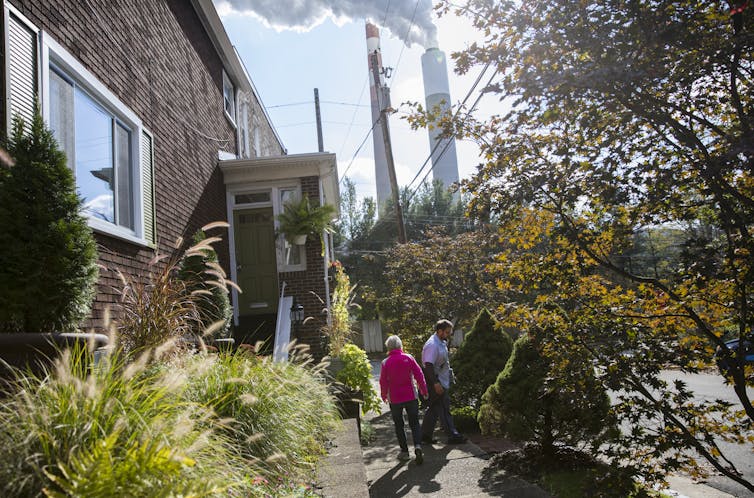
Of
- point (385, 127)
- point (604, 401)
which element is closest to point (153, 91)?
point (604, 401)

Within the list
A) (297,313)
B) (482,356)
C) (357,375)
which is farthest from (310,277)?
(482,356)

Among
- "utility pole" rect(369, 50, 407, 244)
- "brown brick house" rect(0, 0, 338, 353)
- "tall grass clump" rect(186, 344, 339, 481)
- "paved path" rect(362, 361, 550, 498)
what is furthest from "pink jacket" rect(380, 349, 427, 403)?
"utility pole" rect(369, 50, 407, 244)

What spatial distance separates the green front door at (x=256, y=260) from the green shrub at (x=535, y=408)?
6.72m

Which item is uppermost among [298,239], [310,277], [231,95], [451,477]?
[231,95]

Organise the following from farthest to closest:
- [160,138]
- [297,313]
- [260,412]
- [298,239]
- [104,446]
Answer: [298,239] → [297,313] → [160,138] → [260,412] → [104,446]

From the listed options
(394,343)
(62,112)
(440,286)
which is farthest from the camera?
(440,286)

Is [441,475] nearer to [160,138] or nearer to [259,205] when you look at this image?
[160,138]

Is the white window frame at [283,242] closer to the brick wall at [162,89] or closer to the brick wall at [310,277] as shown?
the brick wall at [310,277]

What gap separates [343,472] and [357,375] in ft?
14.7

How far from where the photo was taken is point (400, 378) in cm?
756

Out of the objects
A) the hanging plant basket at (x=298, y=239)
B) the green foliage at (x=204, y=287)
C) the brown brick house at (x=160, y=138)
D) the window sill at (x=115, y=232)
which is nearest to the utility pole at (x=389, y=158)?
the brown brick house at (x=160, y=138)

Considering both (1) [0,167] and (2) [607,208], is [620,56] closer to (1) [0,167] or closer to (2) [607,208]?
(2) [607,208]

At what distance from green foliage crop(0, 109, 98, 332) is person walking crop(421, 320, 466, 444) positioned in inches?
202

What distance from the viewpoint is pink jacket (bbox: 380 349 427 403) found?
7551mm
